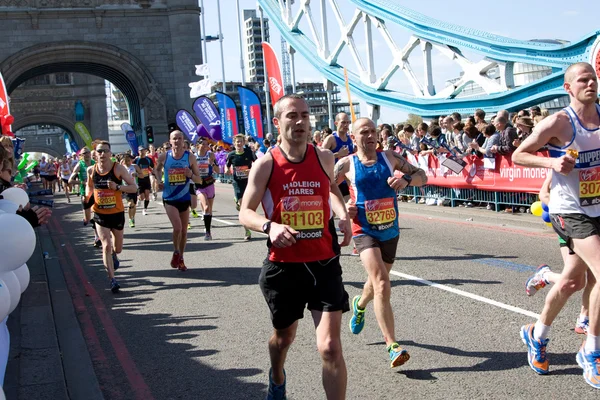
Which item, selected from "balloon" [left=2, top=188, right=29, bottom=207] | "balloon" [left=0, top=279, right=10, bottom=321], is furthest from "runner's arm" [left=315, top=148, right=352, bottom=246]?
"balloon" [left=2, top=188, right=29, bottom=207]

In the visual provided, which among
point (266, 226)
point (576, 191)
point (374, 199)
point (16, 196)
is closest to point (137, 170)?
point (16, 196)

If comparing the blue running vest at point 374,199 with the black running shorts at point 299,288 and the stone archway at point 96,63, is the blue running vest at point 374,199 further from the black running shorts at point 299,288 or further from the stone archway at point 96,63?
the stone archway at point 96,63

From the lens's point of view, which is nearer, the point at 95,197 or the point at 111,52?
the point at 95,197

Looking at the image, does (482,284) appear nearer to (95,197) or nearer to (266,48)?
(95,197)

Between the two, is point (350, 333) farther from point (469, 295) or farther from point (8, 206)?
point (8, 206)

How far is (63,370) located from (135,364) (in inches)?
22.5

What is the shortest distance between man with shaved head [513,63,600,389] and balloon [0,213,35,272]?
3271mm

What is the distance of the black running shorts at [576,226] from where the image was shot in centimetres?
518

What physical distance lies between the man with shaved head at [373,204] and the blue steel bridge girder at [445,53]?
16190 mm

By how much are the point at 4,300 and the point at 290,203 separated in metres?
1.71

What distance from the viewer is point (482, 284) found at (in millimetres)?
8539

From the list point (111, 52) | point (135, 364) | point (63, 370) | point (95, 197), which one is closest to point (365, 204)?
point (135, 364)

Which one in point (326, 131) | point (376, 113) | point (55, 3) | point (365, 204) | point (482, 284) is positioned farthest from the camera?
point (55, 3)

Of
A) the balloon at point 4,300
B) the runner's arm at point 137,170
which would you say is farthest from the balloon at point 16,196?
the runner's arm at point 137,170
